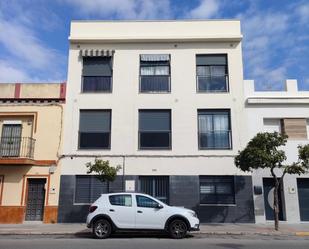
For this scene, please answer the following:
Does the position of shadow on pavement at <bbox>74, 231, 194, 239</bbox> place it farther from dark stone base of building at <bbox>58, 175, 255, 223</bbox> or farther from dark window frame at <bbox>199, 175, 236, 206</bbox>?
dark window frame at <bbox>199, 175, 236, 206</bbox>

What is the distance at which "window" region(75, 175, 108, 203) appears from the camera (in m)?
17.6

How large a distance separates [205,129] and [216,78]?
2970 mm

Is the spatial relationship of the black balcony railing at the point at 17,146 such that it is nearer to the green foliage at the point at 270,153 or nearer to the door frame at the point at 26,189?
the door frame at the point at 26,189

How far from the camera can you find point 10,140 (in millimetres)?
17938

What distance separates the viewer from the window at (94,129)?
18.2 metres

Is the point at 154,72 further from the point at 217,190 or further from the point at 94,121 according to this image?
the point at 217,190

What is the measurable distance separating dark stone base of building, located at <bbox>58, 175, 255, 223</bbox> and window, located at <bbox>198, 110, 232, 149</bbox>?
1.87 metres

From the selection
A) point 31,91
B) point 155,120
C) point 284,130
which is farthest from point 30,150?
point 284,130

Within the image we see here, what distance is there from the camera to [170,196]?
57.0 ft

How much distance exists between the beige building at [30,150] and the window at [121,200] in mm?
5777

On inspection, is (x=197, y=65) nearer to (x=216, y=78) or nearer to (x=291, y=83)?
(x=216, y=78)

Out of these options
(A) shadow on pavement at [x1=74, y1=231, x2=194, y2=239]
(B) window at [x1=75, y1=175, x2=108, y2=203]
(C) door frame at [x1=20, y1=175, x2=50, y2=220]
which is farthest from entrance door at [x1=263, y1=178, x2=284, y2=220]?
(C) door frame at [x1=20, y1=175, x2=50, y2=220]

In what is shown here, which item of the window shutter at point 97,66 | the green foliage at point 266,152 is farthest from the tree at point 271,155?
the window shutter at point 97,66

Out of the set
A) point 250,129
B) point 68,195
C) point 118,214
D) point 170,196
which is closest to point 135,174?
point 170,196
